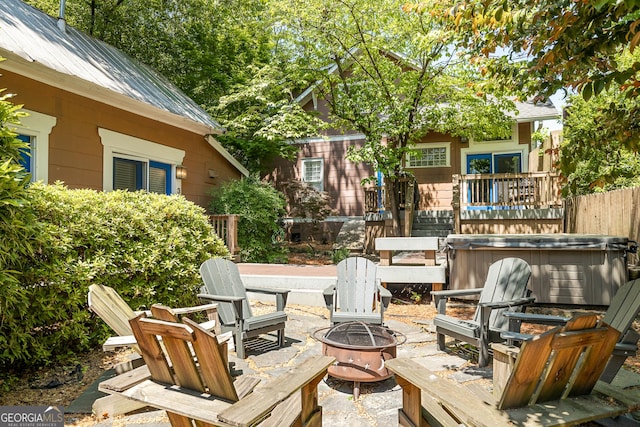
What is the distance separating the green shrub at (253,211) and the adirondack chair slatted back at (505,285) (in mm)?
6277

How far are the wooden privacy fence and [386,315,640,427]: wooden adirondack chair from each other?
17.2 feet

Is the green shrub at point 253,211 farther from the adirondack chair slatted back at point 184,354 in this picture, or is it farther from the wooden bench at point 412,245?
the adirondack chair slatted back at point 184,354

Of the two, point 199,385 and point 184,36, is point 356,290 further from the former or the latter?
point 184,36

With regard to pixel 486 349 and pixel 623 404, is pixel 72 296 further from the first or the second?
pixel 623 404

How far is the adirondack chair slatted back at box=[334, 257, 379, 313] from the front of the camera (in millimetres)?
4773

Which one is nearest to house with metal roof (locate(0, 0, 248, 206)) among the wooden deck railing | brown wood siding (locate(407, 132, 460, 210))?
the wooden deck railing

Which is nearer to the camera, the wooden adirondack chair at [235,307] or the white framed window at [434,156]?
the wooden adirondack chair at [235,307]

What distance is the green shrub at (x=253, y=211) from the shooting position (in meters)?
9.49

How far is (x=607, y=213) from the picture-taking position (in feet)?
24.6

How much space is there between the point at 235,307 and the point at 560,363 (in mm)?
2790

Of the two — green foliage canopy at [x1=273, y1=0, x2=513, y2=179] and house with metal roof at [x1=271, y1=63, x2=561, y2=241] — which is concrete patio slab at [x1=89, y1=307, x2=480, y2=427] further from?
house with metal roof at [x1=271, y1=63, x2=561, y2=241]

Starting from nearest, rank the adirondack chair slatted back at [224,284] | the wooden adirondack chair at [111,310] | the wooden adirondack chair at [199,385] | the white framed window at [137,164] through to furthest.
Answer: the wooden adirondack chair at [199,385] → the wooden adirondack chair at [111,310] → the adirondack chair slatted back at [224,284] → the white framed window at [137,164]

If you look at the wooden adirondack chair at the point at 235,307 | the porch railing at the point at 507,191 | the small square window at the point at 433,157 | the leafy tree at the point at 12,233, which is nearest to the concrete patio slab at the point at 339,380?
the wooden adirondack chair at the point at 235,307

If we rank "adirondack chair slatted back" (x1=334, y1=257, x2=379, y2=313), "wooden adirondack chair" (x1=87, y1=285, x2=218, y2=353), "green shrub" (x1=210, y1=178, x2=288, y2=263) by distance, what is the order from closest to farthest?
1. "wooden adirondack chair" (x1=87, y1=285, x2=218, y2=353)
2. "adirondack chair slatted back" (x1=334, y1=257, x2=379, y2=313)
3. "green shrub" (x1=210, y1=178, x2=288, y2=263)
